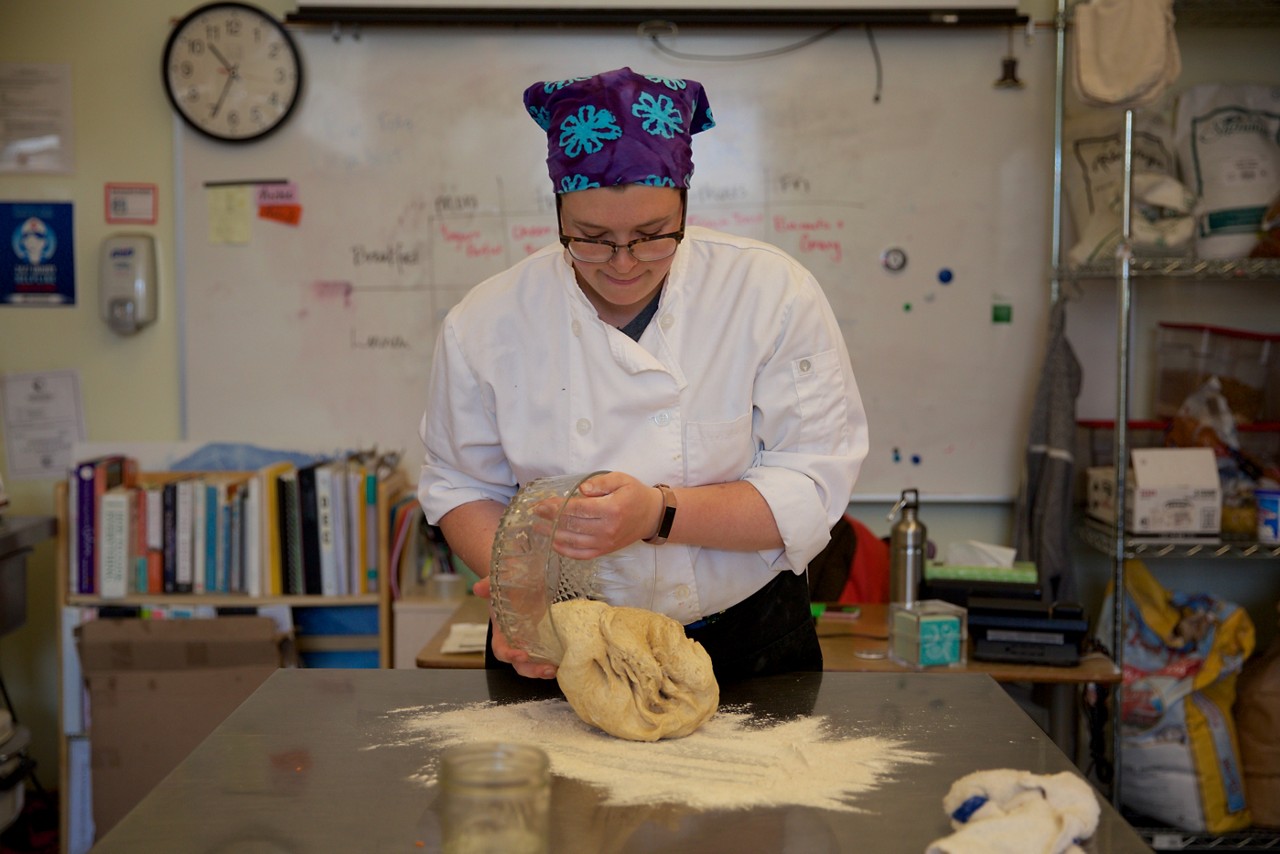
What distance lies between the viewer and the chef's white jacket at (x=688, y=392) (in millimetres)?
1514

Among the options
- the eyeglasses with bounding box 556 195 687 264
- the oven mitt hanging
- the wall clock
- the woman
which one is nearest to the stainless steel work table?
the woman

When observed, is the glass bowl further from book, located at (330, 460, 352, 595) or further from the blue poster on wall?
the blue poster on wall

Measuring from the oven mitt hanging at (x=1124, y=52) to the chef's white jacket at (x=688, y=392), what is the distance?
166 centimetres

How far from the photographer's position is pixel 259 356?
11.2ft

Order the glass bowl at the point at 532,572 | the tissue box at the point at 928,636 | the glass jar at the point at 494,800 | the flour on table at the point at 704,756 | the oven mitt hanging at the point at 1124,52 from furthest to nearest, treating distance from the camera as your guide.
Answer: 1. the oven mitt hanging at the point at 1124,52
2. the tissue box at the point at 928,636
3. the glass bowl at the point at 532,572
4. the flour on table at the point at 704,756
5. the glass jar at the point at 494,800

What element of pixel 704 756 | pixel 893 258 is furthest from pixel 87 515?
pixel 704 756

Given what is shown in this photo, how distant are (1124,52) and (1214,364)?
37.7 inches

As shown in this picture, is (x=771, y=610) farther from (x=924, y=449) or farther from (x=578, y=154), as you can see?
(x=924, y=449)

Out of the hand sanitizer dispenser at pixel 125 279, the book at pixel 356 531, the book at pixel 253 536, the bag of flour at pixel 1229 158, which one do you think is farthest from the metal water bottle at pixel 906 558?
the hand sanitizer dispenser at pixel 125 279

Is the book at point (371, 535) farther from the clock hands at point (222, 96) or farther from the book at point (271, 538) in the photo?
the clock hands at point (222, 96)

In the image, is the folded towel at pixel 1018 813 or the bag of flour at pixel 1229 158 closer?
the folded towel at pixel 1018 813

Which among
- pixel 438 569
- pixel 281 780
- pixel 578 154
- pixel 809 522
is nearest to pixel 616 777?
pixel 281 780

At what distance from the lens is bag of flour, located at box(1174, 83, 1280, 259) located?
3.08m

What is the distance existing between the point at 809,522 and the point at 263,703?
654 millimetres
